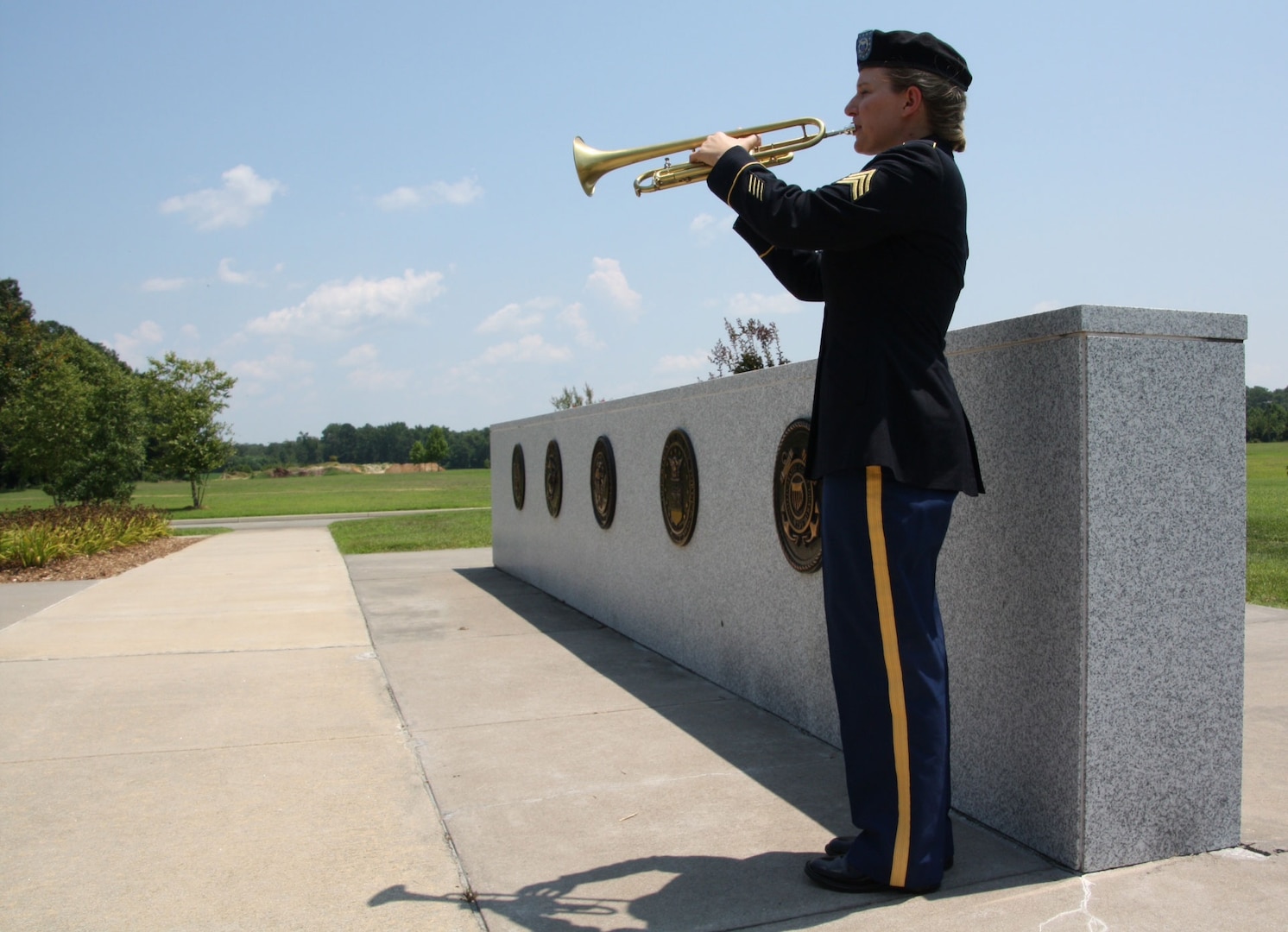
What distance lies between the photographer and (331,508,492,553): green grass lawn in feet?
51.3

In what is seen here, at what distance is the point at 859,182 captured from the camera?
269 centimetres

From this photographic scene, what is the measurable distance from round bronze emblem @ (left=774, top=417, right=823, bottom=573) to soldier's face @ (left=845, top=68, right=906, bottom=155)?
1.56 meters

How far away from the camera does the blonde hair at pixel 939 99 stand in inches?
114

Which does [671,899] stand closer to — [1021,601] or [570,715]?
[1021,601]

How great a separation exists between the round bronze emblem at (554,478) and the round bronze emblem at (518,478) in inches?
45.3

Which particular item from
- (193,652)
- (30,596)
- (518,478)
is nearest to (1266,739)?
(193,652)

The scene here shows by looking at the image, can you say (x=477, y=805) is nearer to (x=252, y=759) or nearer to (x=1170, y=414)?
(x=252, y=759)

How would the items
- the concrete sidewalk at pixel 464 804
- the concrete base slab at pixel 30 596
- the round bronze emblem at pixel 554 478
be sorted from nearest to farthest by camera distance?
the concrete sidewalk at pixel 464 804 < the concrete base slab at pixel 30 596 < the round bronze emblem at pixel 554 478

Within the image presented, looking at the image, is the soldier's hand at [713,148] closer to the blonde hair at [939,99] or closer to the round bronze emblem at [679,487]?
the blonde hair at [939,99]

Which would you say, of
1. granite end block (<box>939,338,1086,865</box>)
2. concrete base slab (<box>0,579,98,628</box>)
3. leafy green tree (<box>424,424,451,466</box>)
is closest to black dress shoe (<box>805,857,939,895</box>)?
granite end block (<box>939,338,1086,865</box>)

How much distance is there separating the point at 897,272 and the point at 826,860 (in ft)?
5.37

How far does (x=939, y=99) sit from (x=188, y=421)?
1541 inches

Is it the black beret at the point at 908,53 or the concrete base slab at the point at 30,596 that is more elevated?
the black beret at the point at 908,53

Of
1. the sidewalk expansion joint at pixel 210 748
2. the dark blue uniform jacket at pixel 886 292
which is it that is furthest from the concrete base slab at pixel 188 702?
the dark blue uniform jacket at pixel 886 292
